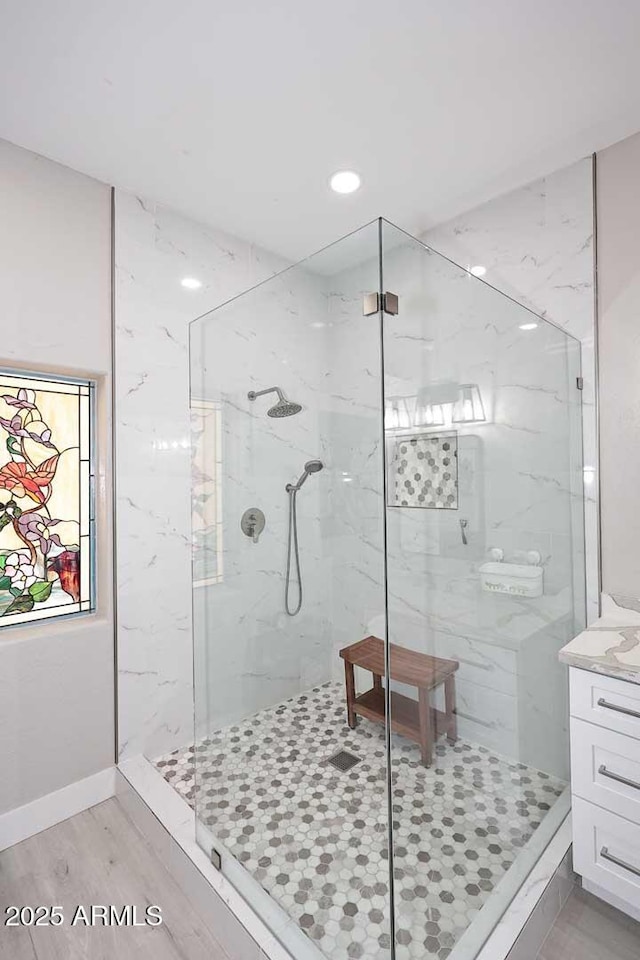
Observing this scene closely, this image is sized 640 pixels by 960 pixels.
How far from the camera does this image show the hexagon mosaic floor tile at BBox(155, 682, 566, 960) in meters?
1.15

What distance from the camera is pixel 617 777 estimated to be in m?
1.39

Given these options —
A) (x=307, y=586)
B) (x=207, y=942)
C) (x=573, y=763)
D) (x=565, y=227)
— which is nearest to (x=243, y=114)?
(x=565, y=227)

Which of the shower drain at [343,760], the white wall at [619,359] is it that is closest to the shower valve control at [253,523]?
the shower drain at [343,760]

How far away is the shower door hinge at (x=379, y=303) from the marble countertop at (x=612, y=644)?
3.83 ft

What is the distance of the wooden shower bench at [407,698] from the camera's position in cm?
115

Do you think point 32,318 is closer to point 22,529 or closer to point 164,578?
point 22,529

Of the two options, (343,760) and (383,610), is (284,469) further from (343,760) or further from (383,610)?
(343,760)

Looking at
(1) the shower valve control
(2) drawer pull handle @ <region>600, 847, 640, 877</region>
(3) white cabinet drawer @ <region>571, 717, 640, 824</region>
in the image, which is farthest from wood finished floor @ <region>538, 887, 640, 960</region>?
(1) the shower valve control

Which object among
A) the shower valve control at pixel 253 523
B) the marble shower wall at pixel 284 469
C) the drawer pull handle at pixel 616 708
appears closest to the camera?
the marble shower wall at pixel 284 469

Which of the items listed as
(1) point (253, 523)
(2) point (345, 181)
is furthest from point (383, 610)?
(2) point (345, 181)

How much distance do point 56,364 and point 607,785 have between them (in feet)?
7.87

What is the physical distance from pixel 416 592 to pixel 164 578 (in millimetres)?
1451

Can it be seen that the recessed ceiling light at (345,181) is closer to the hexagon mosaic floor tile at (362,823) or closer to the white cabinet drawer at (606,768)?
the hexagon mosaic floor tile at (362,823)

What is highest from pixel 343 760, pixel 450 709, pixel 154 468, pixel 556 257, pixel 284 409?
pixel 556 257
